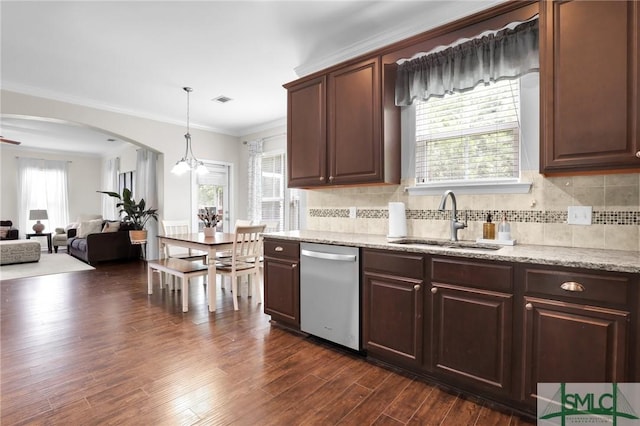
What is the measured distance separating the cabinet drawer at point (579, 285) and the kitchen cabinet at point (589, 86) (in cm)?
66

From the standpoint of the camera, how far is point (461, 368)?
1.94 meters

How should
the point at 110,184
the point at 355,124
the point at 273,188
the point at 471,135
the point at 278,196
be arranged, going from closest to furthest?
the point at 471,135 → the point at 355,124 → the point at 278,196 → the point at 273,188 → the point at 110,184

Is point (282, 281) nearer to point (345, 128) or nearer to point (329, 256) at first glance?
point (329, 256)

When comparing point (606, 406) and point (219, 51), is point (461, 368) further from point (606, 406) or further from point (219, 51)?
point (219, 51)

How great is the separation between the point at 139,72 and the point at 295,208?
10.0 feet

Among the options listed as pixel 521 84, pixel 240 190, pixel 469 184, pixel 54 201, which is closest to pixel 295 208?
pixel 240 190

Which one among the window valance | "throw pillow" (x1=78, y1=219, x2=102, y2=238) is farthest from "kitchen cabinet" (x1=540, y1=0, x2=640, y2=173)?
"throw pillow" (x1=78, y1=219, x2=102, y2=238)

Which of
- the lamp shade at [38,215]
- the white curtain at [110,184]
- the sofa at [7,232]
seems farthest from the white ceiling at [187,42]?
the lamp shade at [38,215]

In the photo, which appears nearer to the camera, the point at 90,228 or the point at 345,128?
the point at 345,128

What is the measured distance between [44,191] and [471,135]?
10688 mm

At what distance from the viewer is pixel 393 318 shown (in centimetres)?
222

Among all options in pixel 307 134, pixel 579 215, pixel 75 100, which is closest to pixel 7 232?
pixel 75 100

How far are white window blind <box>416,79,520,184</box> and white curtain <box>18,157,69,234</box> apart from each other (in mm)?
10184

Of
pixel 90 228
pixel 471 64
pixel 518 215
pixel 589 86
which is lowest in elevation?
pixel 90 228
